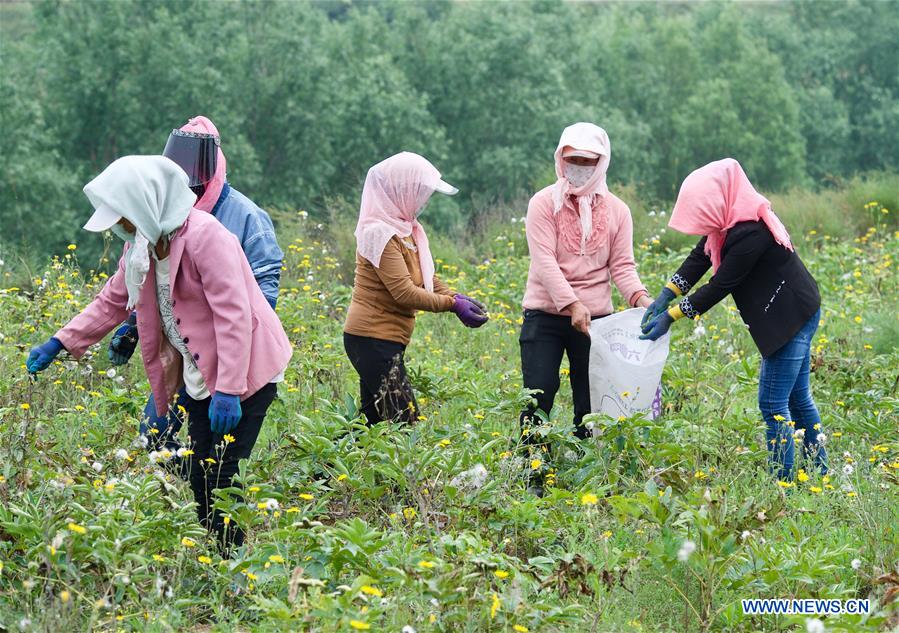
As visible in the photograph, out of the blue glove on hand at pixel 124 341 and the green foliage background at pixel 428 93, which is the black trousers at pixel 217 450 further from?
the green foliage background at pixel 428 93

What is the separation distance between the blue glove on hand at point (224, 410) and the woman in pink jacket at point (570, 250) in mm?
1557

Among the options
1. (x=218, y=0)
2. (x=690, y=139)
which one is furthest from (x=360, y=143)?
(x=690, y=139)

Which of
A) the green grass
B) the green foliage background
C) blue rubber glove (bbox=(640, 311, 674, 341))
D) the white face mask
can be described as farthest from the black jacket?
the green foliage background

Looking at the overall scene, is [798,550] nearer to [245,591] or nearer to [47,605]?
[245,591]

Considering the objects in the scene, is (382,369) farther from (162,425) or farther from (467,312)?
(162,425)

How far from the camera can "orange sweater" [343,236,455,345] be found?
4453 mm

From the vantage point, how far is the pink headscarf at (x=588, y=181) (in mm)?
4695

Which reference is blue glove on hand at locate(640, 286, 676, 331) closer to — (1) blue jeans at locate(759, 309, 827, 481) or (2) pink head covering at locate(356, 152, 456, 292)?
(1) blue jeans at locate(759, 309, 827, 481)

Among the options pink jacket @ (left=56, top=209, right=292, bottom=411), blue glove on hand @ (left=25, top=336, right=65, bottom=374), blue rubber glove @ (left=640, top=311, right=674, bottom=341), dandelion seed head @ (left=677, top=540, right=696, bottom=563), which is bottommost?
dandelion seed head @ (left=677, top=540, right=696, bottom=563)

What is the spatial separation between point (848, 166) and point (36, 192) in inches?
1247

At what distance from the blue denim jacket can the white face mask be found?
135 centimetres

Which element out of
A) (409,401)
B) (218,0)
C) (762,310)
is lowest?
(409,401)

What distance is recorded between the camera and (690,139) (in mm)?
38125

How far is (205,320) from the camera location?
362cm
